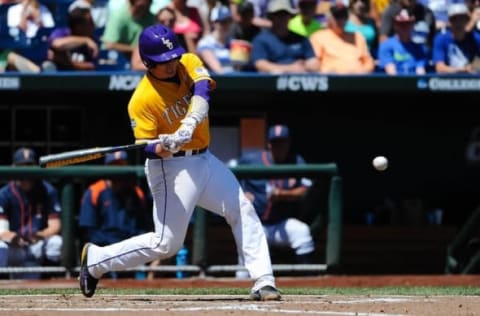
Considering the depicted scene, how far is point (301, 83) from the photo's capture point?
10.9 metres

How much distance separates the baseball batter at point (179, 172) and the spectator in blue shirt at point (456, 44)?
16.9ft

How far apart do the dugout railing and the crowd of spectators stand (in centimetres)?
117

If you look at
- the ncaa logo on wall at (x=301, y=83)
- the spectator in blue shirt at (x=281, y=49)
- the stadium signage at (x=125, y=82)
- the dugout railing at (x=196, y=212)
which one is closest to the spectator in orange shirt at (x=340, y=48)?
the spectator in blue shirt at (x=281, y=49)

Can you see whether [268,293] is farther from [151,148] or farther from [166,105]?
[166,105]

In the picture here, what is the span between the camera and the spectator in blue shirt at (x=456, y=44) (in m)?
11.6

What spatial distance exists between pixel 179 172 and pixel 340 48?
16.6ft

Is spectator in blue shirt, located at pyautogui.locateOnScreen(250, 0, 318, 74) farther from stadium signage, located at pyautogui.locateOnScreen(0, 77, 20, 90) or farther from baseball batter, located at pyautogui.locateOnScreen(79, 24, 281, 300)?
baseball batter, located at pyautogui.locateOnScreen(79, 24, 281, 300)

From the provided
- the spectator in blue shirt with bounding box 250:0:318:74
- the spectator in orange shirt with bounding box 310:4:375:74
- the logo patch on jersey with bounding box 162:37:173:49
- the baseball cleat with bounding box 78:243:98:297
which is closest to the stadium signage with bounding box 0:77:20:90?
the spectator in blue shirt with bounding box 250:0:318:74

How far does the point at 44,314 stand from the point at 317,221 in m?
4.88

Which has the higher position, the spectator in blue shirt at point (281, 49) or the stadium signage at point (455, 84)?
the spectator in blue shirt at point (281, 49)

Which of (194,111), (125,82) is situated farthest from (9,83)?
(194,111)

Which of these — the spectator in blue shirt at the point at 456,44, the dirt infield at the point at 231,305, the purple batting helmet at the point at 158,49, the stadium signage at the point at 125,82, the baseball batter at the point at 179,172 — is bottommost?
the dirt infield at the point at 231,305

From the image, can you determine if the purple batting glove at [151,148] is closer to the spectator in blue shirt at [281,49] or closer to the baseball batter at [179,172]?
the baseball batter at [179,172]

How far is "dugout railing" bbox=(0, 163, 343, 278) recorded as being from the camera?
10312 millimetres
